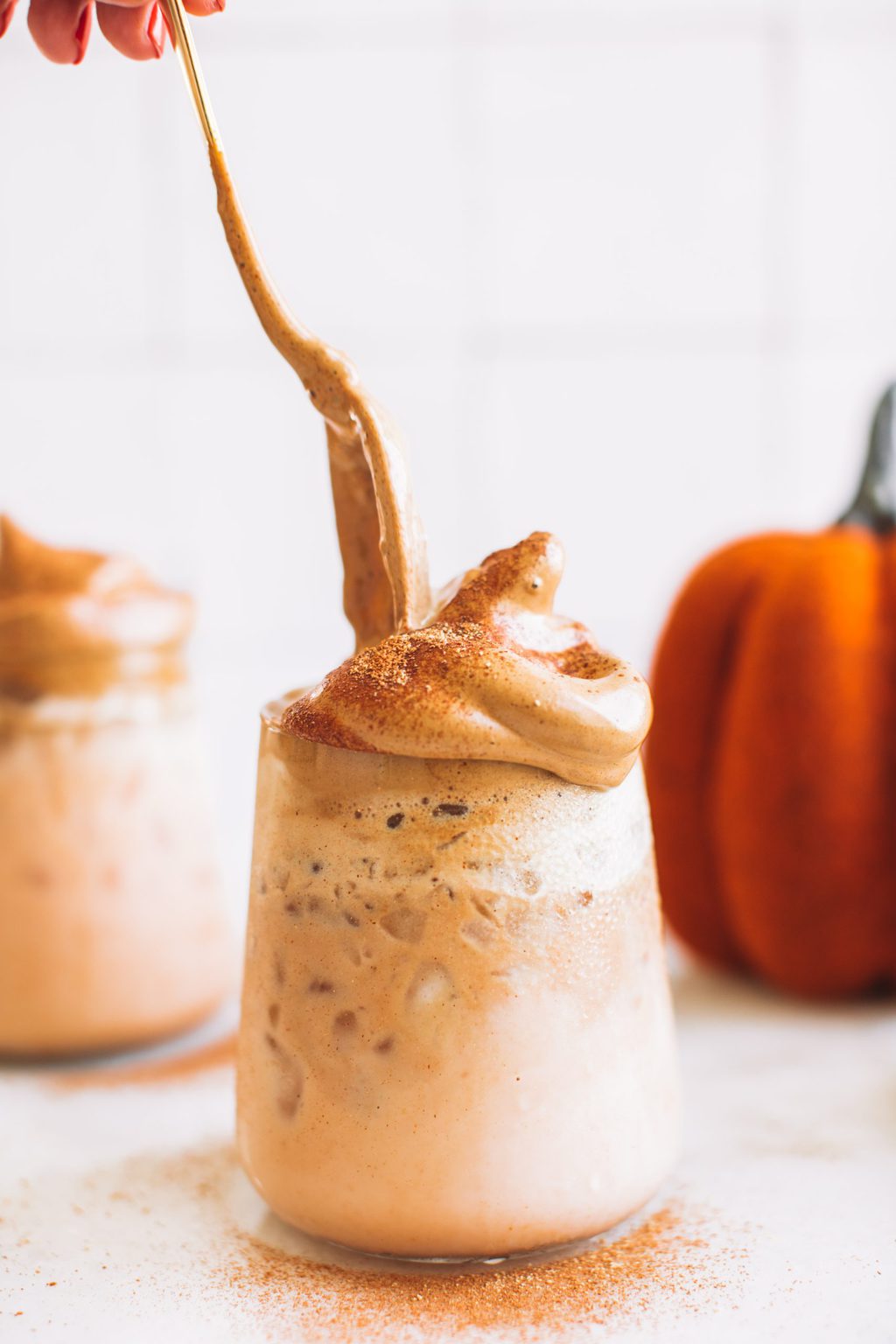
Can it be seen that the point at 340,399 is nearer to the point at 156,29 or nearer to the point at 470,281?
the point at 156,29

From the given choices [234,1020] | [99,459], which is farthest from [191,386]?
[234,1020]

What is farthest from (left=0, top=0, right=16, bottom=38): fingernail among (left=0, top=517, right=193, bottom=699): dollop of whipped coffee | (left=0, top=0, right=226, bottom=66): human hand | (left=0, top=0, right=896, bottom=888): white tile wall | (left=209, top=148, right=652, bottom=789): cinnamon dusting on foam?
(left=0, top=0, right=896, bottom=888): white tile wall

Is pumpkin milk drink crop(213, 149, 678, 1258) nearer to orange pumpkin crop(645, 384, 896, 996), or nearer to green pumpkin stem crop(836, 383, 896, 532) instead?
orange pumpkin crop(645, 384, 896, 996)

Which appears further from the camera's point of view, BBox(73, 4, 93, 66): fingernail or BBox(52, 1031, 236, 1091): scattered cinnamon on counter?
BBox(52, 1031, 236, 1091): scattered cinnamon on counter

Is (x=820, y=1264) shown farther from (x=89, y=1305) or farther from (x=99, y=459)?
(x=99, y=459)

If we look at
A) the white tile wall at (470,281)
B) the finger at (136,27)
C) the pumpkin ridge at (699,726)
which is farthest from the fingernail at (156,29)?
the white tile wall at (470,281)

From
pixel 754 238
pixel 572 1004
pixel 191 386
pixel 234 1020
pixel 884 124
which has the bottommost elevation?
pixel 234 1020
